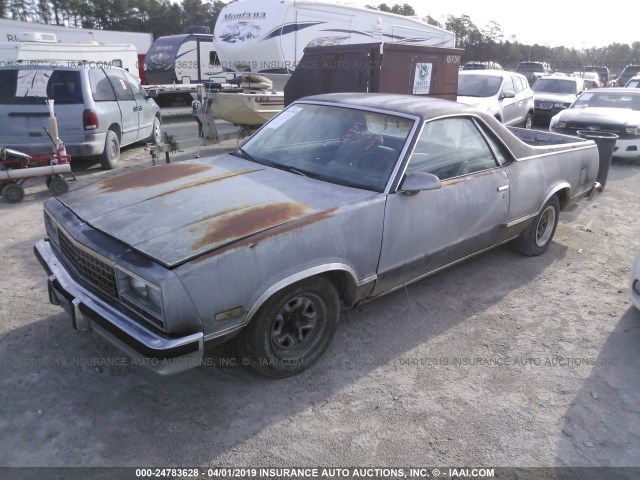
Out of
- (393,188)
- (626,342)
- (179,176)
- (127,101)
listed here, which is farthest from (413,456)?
(127,101)

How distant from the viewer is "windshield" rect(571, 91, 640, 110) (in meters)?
10.9

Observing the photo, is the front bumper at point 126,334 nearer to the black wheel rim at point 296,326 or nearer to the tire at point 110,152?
the black wheel rim at point 296,326

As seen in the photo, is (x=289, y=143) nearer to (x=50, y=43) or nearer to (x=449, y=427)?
(x=449, y=427)

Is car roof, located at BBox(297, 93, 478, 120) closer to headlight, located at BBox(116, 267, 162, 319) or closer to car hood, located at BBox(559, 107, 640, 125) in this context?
headlight, located at BBox(116, 267, 162, 319)

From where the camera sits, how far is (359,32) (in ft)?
49.9

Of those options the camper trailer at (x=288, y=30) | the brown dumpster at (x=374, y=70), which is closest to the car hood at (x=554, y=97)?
the camper trailer at (x=288, y=30)

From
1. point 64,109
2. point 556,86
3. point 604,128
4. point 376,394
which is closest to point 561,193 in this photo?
point 376,394

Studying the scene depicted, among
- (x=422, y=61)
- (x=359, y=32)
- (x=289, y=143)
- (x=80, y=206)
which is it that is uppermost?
(x=359, y=32)

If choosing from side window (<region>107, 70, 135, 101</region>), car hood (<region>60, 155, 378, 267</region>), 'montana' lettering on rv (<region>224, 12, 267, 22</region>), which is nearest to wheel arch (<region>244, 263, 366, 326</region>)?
car hood (<region>60, 155, 378, 267</region>)

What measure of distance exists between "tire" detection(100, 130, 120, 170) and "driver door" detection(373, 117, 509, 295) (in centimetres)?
617

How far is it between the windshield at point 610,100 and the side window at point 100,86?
965 centimetres

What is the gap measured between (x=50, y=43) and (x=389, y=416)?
481 inches

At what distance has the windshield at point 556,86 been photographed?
1534 cm

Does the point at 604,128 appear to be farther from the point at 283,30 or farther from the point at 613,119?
the point at 283,30
